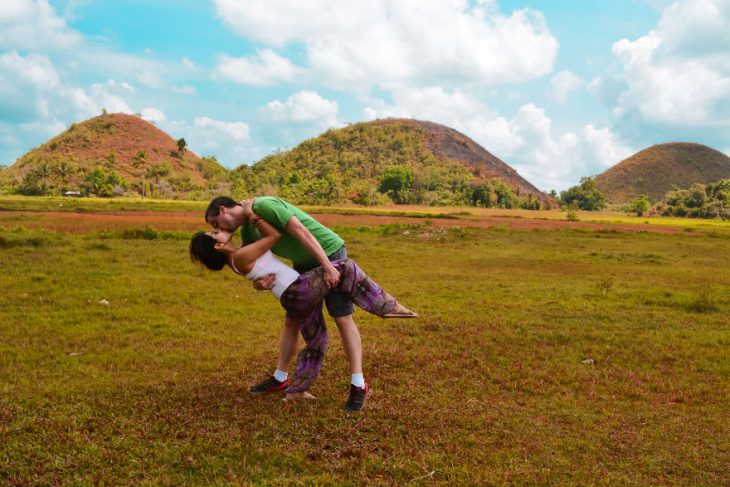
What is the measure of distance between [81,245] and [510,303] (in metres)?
13.9

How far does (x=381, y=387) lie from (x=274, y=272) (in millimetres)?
1908

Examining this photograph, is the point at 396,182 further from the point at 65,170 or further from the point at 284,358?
the point at 284,358

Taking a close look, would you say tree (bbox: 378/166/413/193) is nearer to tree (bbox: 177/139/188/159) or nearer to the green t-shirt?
tree (bbox: 177/139/188/159)

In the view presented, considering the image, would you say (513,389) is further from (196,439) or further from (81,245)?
(81,245)

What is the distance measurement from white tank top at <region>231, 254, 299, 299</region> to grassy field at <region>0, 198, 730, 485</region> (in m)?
1.17

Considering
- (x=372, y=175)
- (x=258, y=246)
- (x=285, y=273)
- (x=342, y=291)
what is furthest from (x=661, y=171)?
(x=258, y=246)

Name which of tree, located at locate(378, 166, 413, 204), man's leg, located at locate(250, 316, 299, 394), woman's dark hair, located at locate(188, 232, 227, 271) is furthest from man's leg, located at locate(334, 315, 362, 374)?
tree, located at locate(378, 166, 413, 204)

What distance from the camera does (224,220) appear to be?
452cm

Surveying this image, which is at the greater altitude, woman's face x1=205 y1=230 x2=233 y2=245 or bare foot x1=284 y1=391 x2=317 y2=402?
woman's face x1=205 y1=230 x2=233 y2=245

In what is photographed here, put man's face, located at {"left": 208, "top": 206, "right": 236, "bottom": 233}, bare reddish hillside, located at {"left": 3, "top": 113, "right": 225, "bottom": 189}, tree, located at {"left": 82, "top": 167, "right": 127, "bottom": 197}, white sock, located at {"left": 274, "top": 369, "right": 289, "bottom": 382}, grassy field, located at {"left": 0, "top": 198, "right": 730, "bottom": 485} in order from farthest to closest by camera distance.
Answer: bare reddish hillside, located at {"left": 3, "top": 113, "right": 225, "bottom": 189} < tree, located at {"left": 82, "top": 167, "right": 127, "bottom": 197} < white sock, located at {"left": 274, "top": 369, "right": 289, "bottom": 382} < man's face, located at {"left": 208, "top": 206, "right": 236, "bottom": 233} < grassy field, located at {"left": 0, "top": 198, "right": 730, "bottom": 485}

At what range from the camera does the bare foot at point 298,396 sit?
16.8 ft

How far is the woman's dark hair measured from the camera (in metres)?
4.55

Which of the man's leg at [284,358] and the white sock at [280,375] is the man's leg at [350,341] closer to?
the man's leg at [284,358]

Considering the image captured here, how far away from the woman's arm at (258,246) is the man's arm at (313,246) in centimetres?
13
